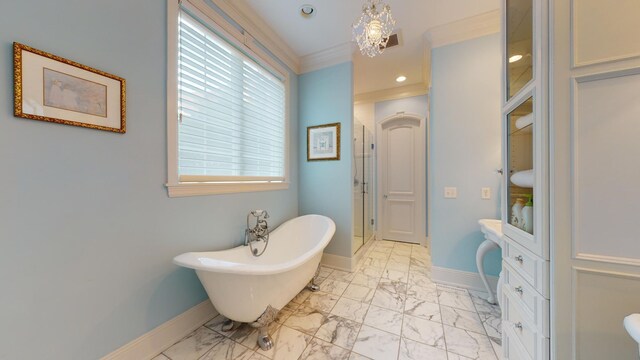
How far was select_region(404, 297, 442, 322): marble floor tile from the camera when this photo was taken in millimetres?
1722

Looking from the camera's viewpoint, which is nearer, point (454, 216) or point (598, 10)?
point (598, 10)

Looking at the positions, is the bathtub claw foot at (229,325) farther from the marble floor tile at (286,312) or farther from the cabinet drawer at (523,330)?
the cabinet drawer at (523,330)

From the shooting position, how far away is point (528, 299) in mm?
957

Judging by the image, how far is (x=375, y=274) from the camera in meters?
2.50

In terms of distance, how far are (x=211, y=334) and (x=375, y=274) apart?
1776 millimetres

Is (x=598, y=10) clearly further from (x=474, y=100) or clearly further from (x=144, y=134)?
(x=144, y=134)

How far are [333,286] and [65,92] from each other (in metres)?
2.45

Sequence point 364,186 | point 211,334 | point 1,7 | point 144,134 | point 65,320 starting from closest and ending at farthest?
point 1,7 < point 65,320 < point 144,134 < point 211,334 < point 364,186

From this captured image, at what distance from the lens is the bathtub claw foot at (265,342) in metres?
1.39

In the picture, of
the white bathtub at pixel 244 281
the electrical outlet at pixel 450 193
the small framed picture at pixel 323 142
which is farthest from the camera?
the small framed picture at pixel 323 142

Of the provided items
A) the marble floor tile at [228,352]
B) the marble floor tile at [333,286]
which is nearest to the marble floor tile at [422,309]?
the marble floor tile at [333,286]

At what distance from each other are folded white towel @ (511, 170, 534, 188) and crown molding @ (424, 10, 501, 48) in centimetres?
184

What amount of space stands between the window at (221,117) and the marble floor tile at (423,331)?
183cm

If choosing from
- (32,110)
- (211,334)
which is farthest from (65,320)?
(32,110)
